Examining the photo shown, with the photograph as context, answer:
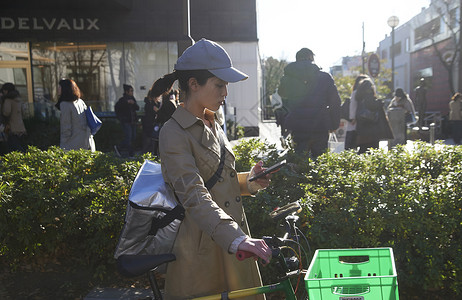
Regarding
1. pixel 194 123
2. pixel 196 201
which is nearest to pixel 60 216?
pixel 194 123

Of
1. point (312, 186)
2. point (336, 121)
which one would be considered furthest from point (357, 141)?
point (312, 186)

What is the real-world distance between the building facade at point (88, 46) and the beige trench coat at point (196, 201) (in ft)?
58.2

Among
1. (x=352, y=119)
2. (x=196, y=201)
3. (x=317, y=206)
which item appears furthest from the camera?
(x=352, y=119)

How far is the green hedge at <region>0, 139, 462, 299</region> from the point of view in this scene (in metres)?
3.83

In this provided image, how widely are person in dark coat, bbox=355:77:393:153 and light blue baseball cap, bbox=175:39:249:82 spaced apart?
7042mm

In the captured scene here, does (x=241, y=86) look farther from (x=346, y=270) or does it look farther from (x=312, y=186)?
(x=346, y=270)

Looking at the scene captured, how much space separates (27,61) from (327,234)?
18344 mm

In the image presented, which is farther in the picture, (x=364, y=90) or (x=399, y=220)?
(x=364, y=90)

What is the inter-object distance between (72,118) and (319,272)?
6570mm

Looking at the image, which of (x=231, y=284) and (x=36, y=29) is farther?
(x=36, y=29)

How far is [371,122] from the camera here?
356 inches

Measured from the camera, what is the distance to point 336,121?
6562mm

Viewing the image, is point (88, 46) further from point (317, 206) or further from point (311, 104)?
point (317, 206)

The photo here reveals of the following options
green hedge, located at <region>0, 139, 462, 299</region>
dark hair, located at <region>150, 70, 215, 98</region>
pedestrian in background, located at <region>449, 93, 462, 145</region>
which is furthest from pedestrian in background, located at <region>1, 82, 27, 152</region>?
pedestrian in background, located at <region>449, 93, 462, 145</region>
